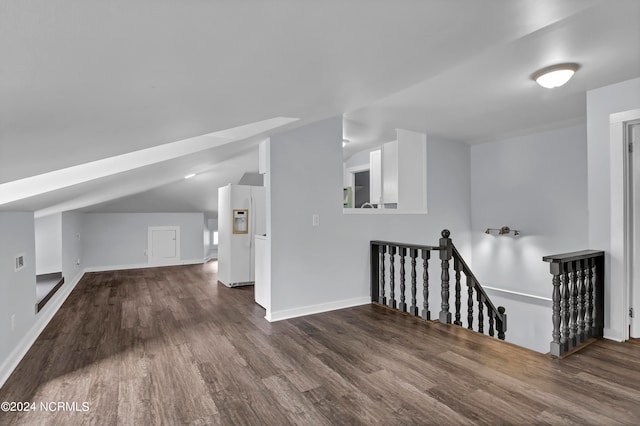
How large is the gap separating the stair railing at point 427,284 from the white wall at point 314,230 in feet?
0.55

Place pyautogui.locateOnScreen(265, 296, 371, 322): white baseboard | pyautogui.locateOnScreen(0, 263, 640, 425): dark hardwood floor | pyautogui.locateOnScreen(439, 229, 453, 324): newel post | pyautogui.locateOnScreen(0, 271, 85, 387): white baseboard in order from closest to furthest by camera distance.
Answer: pyautogui.locateOnScreen(0, 263, 640, 425): dark hardwood floor, pyautogui.locateOnScreen(0, 271, 85, 387): white baseboard, pyautogui.locateOnScreen(439, 229, 453, 324): newel post, pyautogui.locateOnScreen(265, 296, 371, 322): white baseboard

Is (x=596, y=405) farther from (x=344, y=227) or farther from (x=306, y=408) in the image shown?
(x=344, y=227)

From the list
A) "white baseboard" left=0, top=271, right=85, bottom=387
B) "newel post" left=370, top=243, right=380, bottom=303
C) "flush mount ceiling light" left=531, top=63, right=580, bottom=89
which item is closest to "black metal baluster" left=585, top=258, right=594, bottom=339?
"flush mount ceiling light" left=531, top=63, right=580, bottom=89

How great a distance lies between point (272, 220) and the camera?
11.7 feet

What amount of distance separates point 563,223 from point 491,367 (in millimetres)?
2980

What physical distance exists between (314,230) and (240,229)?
1.90 meters

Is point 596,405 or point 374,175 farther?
point 374,175

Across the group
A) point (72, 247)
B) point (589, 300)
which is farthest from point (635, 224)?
point (72, 247)

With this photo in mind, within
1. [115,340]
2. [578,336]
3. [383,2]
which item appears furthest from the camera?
[115,340]

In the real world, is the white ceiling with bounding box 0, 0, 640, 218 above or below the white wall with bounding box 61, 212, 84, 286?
above

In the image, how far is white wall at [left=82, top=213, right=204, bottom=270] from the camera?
6629 mm

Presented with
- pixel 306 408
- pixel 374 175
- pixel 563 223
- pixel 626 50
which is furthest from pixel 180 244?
pixel 626 50

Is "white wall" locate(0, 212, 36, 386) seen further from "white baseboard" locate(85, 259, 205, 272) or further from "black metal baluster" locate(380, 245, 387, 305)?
"white baseboard" locate(85, 259, 205, 272)

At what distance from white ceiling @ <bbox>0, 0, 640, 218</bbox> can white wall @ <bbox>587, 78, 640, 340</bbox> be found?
0.14 meters
